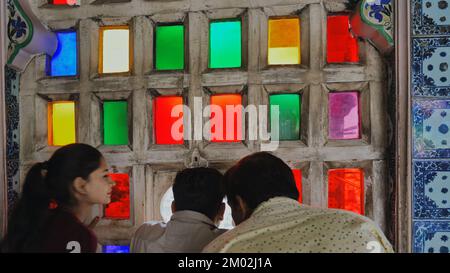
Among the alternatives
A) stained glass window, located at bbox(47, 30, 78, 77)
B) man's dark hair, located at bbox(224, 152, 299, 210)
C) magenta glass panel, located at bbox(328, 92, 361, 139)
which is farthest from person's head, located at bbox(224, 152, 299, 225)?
stained glass window, located at bbox(47, 30, 78, 77)

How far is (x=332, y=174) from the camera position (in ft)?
5.00

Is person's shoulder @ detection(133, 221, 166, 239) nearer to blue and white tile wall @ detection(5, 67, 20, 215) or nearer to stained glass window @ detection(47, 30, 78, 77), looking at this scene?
blue and white tile wall @ detection(5, 67, 20, 215)

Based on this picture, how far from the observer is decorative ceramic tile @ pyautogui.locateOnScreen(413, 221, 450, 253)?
1.38 meters

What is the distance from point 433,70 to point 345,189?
0.41 metres

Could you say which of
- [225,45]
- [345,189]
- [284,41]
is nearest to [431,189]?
[345,189]

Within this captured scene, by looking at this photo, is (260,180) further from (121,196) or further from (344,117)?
(121,196)

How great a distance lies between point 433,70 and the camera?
1385 millimetres

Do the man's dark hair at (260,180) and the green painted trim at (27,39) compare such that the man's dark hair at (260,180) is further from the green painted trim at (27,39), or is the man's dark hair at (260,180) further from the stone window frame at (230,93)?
the green painted trim at (27,39)

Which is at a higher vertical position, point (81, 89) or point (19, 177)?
→ point (81, 89)

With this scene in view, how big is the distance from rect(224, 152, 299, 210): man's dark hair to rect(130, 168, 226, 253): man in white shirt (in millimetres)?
98

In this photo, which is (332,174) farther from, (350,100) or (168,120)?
(168,120)

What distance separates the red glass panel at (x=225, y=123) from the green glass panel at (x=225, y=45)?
100 mm
